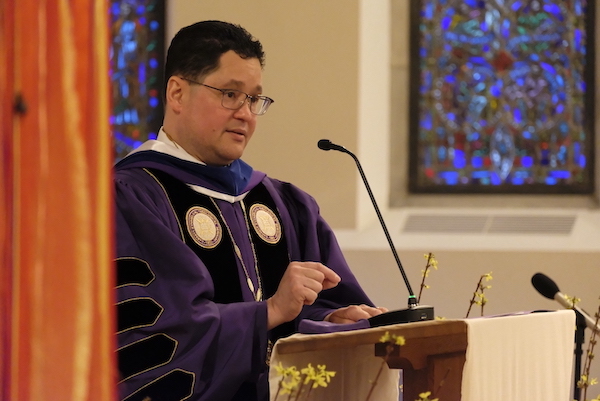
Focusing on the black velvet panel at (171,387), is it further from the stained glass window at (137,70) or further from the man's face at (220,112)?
the stained glass window at (137,70)

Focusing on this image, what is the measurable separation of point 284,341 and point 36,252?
1149 millimetres

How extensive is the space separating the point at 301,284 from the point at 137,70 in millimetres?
4867

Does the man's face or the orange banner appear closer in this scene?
the orange banner

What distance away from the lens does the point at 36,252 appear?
147cm

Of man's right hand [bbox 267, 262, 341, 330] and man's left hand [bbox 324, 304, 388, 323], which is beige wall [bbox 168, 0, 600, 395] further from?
man's right hand [bbox 267, 262, 341, 330]

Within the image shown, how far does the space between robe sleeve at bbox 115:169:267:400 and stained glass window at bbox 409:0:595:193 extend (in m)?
4.33

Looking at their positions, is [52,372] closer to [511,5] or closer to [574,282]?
[574,282]

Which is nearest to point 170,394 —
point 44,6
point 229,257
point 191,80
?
point 229,257

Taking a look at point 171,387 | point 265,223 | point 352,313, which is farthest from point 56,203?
point 265,223

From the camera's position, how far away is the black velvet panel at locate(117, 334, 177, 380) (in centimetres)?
298

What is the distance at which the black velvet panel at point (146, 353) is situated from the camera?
9.78ft

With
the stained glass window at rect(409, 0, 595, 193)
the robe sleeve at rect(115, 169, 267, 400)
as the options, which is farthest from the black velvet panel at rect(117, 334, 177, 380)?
the stained glass window at rect(409, 0, 595, 193)

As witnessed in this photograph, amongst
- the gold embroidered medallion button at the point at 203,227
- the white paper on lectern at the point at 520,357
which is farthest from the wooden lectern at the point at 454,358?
the gold embroidered medallion button at the point at 203,227

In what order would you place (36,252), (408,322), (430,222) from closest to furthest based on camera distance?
(36,252)
(408,322)
(430,222)
